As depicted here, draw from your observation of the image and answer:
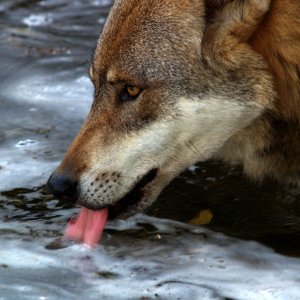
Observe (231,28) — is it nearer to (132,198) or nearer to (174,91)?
(174,91)

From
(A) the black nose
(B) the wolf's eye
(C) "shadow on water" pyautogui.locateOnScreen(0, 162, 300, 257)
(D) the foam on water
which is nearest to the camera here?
A: (D) the foam on water

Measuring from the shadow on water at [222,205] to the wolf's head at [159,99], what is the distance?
55cm

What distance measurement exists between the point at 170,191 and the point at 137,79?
1.13 meters

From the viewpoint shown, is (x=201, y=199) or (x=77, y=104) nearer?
(x=201, y=199)

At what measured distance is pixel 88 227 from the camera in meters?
5.47

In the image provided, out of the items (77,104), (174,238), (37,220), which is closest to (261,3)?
(174,238)

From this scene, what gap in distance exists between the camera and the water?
5.02m

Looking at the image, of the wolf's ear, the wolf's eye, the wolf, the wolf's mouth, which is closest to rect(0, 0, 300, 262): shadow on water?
the wolf's mouth

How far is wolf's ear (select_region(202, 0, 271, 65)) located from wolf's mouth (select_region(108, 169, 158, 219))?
0.73 metres

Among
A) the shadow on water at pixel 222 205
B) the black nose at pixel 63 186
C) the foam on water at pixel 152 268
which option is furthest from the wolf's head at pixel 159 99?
the shadow on water at pixel 222 205

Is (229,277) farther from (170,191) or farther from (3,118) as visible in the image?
(3,118)

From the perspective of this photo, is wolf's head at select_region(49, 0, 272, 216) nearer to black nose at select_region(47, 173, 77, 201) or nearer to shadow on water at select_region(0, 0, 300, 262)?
black nose at select_region(47, 173, 77, 201)

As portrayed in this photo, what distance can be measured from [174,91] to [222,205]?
1062mm

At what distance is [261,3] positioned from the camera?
17.2 feet
